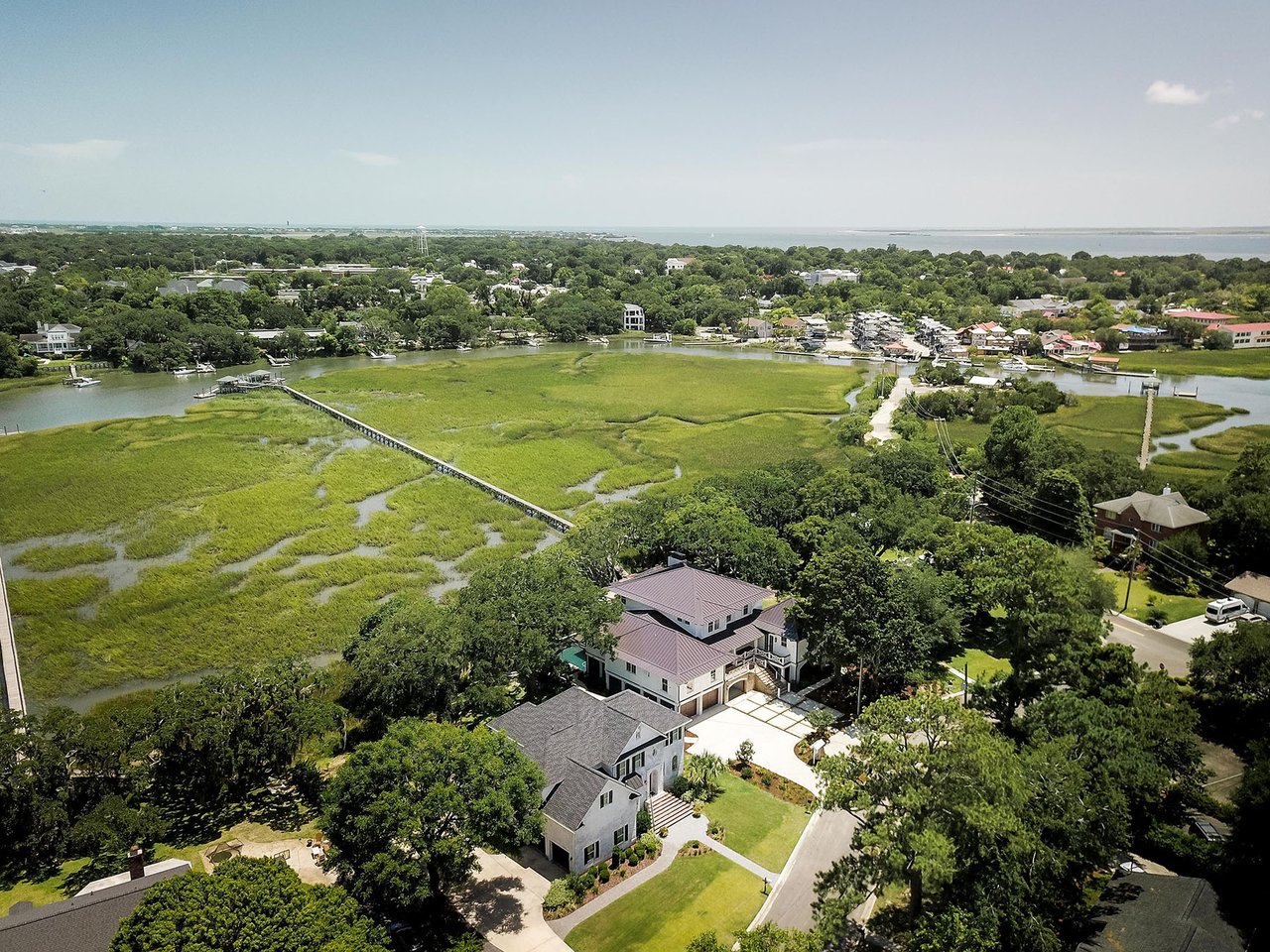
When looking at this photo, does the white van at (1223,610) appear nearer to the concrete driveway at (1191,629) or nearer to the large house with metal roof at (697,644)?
the concrete driveway at (1191,629)

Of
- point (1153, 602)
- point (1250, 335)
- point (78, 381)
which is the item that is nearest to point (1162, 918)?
point (1153, 602)

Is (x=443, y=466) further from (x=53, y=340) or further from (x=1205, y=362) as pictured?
(x=1205, y=362)

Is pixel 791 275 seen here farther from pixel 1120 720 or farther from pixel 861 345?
pixel 1120 720

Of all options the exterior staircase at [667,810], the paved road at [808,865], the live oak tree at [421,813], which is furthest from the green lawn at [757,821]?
the live oak tree at [421,813]

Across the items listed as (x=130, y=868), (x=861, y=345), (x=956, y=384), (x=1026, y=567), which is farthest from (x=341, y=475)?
(x=861, y=345)

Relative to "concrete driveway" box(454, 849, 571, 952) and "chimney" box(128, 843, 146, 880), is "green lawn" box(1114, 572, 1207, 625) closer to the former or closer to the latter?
"concrete driveway" box(454, 849, 571, 952)

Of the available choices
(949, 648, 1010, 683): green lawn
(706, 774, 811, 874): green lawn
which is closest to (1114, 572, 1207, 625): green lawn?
(949, 648, 1010, 683): green lawn

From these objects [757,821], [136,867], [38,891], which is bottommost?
[757,821]

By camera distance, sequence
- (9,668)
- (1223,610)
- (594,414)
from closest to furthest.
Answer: (9,668) → (1223,610) → (594,414)
